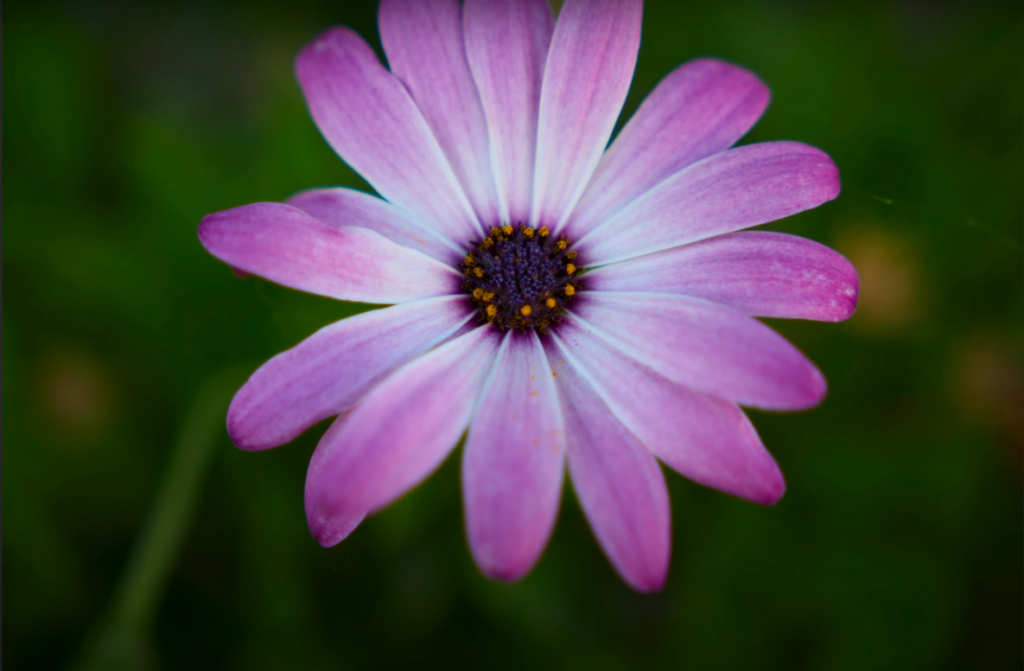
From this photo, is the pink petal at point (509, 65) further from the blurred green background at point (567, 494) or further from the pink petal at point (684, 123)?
the blurred green background at point (567, 494)

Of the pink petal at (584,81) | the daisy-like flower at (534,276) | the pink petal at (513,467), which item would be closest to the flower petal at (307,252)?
the daisy-like flower at (534,276)

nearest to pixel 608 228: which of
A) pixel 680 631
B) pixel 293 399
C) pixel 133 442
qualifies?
pixel 293 399

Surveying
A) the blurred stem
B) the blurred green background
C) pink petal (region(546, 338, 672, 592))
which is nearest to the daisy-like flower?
pink petal (region(546, 338, 672, 592))

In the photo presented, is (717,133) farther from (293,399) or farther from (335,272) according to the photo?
(293,399)

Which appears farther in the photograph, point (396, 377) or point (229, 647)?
point (229, 647)

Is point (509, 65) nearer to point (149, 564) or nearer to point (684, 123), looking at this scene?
point (684, 123)

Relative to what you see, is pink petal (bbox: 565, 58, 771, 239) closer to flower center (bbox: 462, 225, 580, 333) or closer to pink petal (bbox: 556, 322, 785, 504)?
flower center (bbox: 462, 225, 580, 333)
